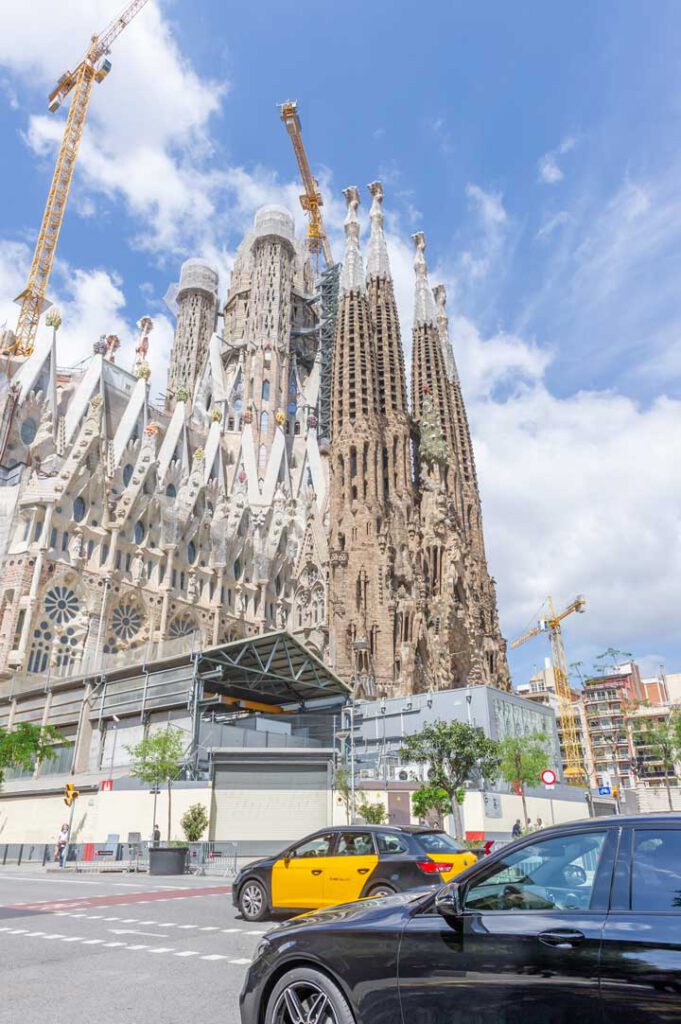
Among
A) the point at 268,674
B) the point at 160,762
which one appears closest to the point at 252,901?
the point at 160,762

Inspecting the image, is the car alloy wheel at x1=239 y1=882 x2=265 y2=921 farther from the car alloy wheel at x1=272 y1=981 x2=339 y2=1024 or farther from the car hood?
the car alloy wheel at x1=272 y1=981 x2=339 y2=1024

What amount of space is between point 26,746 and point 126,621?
770 inches

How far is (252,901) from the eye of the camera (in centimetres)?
1025

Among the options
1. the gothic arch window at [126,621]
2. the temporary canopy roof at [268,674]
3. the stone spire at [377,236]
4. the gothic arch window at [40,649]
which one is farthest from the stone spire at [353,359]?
the temporary canopy roof at [268,674]

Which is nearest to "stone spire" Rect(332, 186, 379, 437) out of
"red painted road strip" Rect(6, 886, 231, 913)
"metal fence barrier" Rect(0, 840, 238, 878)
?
"metal fence barrier" Rect(0, 840, 238, 878)

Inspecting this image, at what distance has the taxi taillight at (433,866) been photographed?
29.9 ft

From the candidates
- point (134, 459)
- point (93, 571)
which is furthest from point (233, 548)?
point (93, 571)

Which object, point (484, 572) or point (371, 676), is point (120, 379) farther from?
point (484, 572)

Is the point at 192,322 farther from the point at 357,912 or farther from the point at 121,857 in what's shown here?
the point at 357,912

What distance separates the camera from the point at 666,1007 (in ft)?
9.25

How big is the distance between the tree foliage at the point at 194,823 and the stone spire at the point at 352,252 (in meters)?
51.3

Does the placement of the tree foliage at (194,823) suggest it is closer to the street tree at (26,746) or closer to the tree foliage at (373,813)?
the tree foliage at (373,813)

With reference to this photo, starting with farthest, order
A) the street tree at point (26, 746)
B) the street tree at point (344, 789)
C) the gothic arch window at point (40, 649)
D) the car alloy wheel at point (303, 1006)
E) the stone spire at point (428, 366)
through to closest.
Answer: the stone spire at point (428, 366)
the gothic arch window at point (40, 649)
the street tree at point (26, 746)
the street tree at point (344, 789)
the car alloy wheel at point (303, 1006)

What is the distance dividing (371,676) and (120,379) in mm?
31715
